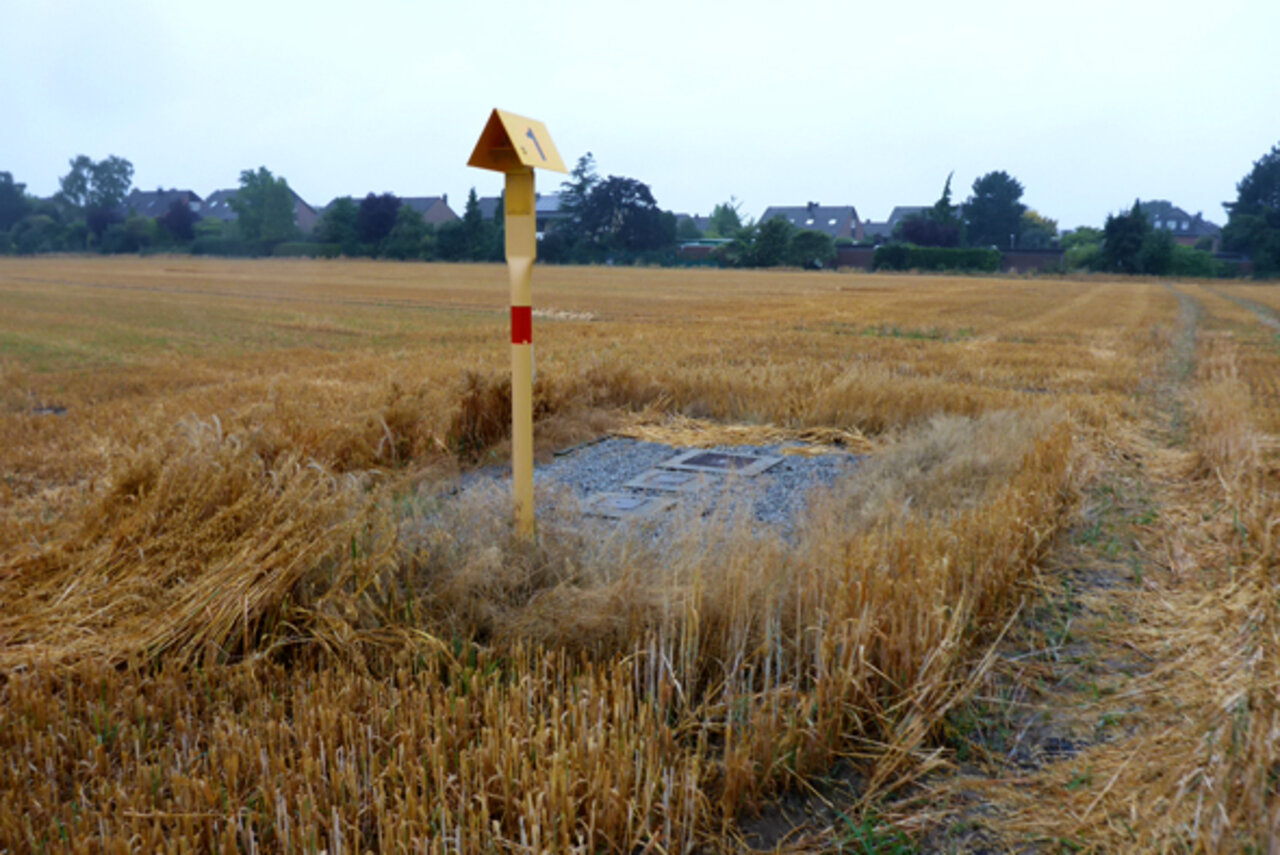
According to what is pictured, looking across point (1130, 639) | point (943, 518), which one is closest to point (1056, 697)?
point (1130, 639)

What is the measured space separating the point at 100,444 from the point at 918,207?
142 metres

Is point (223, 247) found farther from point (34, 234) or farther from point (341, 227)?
point (34, 234)

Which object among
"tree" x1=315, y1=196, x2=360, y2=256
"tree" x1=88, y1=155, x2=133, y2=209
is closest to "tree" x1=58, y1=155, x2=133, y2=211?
"tree" x1=88, y1=155, x2=133, y2=209

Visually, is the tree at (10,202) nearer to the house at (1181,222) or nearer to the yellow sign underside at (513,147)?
the yellow sign underside at (513,147)

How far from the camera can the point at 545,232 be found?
88.4 m

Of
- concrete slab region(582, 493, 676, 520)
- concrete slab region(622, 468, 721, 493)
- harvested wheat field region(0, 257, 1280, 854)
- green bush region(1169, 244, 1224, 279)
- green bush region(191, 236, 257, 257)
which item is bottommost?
concrete slab region(622, 468, 721, 493)

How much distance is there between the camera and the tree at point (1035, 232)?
104000 millimetres

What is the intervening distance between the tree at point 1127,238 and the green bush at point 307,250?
58369mm

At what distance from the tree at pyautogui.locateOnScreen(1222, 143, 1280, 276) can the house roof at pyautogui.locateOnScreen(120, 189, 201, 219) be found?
87236mm

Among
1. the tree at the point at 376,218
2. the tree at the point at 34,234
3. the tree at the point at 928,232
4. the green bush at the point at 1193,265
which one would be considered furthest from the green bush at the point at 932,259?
the tree at the point at 34,234

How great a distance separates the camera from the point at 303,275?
1919 inches

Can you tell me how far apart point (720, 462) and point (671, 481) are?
0.82 meters

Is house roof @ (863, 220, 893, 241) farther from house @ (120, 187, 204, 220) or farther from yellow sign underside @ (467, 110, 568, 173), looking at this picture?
yellow sign underside @ (467, 110, 568, 173)

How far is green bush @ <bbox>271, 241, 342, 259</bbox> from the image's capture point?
2837 inches
